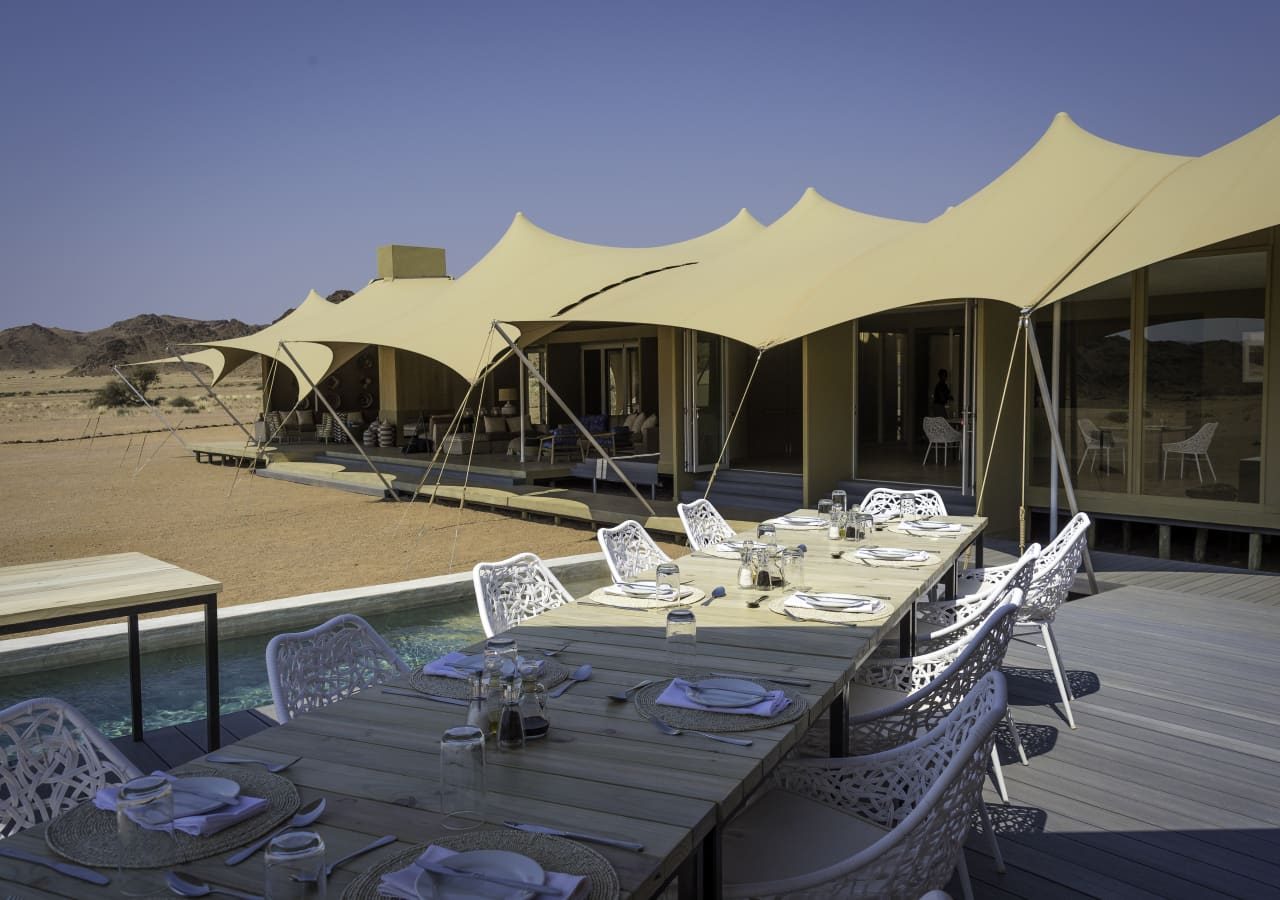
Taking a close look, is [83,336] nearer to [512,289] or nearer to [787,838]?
[512,289]

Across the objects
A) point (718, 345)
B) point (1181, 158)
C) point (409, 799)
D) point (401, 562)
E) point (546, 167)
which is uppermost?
point (546, 167)

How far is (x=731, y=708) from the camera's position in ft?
7.39

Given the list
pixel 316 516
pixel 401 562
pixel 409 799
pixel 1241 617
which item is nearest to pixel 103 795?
pixel 409 799

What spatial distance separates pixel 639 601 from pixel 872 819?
3.80 feet

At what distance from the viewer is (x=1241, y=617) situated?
231 inches

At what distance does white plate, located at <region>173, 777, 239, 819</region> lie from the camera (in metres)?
1.74

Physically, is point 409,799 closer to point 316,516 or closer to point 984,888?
point 984,888

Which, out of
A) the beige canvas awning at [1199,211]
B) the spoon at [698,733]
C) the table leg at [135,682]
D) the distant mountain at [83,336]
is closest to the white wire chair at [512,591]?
the spoon at [698,733]

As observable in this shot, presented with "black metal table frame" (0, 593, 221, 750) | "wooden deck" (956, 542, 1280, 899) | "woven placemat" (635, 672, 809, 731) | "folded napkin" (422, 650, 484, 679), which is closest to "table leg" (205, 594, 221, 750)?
"black metal table frame" (0, 593, 221, 750)

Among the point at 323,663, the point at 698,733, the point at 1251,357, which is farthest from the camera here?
the point at 1251,357

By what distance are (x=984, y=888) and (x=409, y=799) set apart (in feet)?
6.12

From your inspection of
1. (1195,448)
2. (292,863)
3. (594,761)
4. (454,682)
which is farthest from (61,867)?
(1195,448)

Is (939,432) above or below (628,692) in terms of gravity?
above

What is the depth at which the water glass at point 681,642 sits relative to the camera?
2506mm
